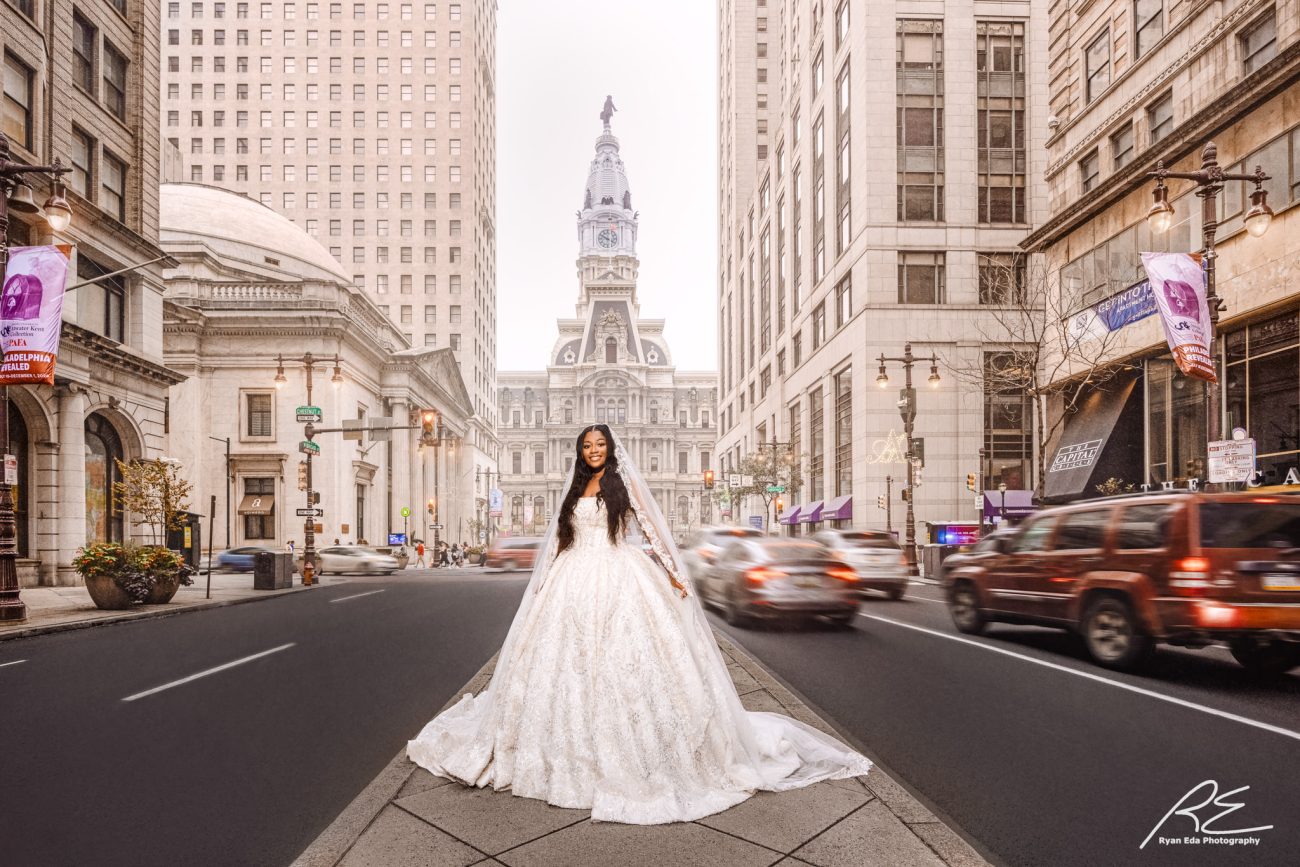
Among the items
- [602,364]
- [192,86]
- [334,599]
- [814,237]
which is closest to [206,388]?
[334,599]

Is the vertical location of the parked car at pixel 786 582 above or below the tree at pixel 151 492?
below

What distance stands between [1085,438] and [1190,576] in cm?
2155

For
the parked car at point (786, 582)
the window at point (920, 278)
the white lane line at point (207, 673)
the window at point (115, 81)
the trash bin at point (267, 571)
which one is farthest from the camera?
the window at point (920, 278)

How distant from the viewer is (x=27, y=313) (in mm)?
14922

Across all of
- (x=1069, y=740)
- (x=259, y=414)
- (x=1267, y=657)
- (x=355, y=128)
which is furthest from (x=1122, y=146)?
(x=355, y=128)

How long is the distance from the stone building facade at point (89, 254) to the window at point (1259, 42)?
2937cm

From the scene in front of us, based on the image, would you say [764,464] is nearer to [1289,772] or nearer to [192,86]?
[1289,772]

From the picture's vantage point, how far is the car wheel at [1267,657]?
937 cm

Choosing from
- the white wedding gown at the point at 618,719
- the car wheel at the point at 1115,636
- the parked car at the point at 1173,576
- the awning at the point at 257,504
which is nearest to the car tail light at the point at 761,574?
the parked car at the point at 1173,576

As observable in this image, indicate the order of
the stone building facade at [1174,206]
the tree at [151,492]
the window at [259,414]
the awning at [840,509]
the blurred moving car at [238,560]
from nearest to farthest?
the stone building facade at [1174,206], the tree at [151,492], the blurred moving car at [238,560], the awning at [840,509], the window at [259,414]

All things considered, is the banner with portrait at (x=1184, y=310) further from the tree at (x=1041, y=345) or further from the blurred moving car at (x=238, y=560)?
the blurred moving car at (x=238, y=560)

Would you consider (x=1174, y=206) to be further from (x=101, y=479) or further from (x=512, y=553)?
(x=101, y=479)

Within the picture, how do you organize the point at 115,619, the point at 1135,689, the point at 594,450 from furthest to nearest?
the point at 115,619, the point at 1135,689, the point at 594,450

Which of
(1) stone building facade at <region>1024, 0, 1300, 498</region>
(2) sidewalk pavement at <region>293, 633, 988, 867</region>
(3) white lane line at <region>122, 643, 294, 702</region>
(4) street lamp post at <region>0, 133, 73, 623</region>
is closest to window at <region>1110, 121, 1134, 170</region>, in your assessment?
(1) stone building facade at <region>1024, 0, 1300, 498</region>
